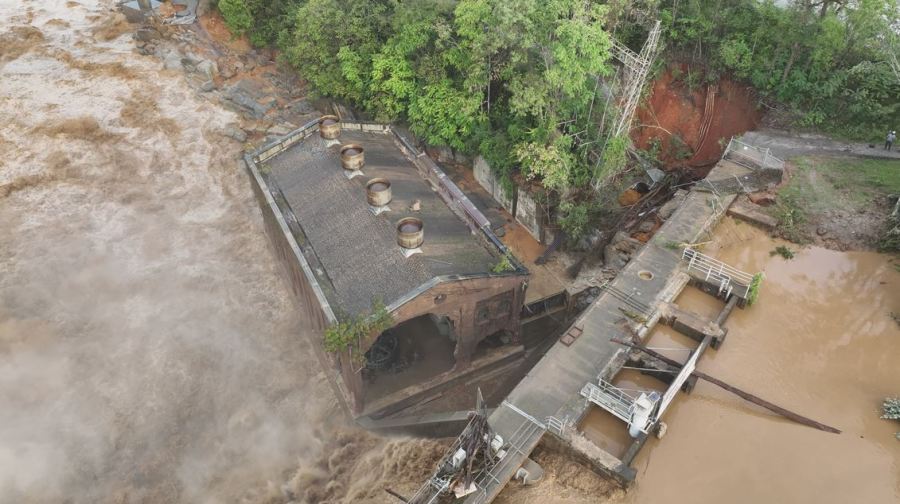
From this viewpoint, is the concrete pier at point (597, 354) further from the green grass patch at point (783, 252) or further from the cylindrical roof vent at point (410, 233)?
the cylindrical roof vent at point (410, 233)

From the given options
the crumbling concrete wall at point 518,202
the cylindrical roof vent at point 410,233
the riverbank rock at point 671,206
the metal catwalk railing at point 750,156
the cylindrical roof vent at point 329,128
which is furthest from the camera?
the crumbling concrete wall at point 518,202

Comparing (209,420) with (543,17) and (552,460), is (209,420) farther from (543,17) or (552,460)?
(543,17)

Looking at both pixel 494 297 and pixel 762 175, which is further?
pixel 762 175

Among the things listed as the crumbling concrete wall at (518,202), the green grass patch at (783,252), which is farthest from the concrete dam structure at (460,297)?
the crumbling concrete wall at (518,202)

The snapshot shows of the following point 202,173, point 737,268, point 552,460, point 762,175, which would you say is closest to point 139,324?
point 202,173

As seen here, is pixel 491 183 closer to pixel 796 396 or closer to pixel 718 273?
pixel 718 273

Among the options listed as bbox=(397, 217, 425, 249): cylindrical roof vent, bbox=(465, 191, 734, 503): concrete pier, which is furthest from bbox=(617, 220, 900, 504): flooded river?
bbox=(397, 217, 425, 249): cylindrical roof vent

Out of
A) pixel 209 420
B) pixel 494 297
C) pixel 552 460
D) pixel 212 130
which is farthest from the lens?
pixel 212 130
